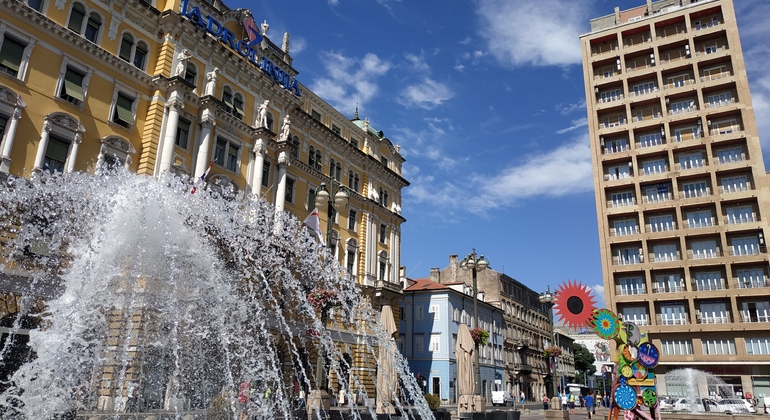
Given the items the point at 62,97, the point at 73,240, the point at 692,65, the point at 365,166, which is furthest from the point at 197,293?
the point at 692,65

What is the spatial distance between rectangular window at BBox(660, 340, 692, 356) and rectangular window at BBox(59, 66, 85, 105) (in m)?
43.2

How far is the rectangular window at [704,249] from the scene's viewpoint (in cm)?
4312

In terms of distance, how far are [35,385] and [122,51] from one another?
19657mm

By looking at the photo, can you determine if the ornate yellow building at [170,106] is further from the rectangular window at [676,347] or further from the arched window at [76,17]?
the rectangular window at [676,347]

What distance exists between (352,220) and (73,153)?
2071cm

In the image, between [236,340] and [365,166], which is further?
[365,166]

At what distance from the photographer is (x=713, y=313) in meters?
41.6

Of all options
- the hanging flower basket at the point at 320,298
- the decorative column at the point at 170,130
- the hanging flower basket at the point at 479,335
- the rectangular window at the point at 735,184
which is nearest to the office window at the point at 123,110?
the decorative column at the point at 170,130

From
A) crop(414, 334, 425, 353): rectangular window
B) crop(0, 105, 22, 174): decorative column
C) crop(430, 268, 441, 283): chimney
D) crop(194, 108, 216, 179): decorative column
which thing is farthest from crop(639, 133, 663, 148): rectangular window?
crop(0, 105, 22, 174): decorative column

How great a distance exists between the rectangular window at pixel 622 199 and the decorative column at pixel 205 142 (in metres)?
36.2

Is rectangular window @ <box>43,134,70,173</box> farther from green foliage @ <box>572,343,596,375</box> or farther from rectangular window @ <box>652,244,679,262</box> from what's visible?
green foliage @ <box>572,343,596,375</box>

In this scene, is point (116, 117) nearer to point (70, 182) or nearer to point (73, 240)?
point (70, 182)

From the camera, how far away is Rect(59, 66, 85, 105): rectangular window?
22078 mm

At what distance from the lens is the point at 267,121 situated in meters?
32.3
